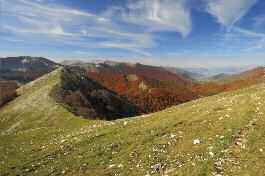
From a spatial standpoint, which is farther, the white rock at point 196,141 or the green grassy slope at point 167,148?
the white rock at point 196,141

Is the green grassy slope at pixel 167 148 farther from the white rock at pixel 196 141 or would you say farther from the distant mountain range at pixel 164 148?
the white rock at pixel 196 141

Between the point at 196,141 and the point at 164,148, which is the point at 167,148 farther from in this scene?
the point at 196,141

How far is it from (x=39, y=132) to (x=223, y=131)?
88.4 feet

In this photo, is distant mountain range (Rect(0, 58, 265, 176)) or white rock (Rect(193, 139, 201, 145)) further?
white rock (Rect(193, 139, 201, 145))

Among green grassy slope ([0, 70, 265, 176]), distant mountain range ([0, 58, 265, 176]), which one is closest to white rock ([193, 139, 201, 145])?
distant mountain range ([0, 58, 265, 176])

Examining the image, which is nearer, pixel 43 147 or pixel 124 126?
pixel 43 147

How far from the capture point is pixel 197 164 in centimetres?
2152

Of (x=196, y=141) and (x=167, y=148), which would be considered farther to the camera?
(x=196, y=141)

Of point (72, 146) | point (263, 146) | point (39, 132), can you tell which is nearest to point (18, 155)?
point (72, 146)

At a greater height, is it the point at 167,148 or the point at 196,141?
the point at 196,141

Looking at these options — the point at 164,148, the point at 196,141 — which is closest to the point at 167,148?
the point at 164,148

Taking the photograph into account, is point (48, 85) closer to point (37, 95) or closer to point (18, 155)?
point (37, 95)

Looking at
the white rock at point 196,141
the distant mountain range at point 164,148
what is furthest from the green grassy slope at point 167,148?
the white rock at point 196,141

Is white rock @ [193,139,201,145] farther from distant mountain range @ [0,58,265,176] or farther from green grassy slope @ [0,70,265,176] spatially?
green grassy slope @ [0,70,265,176]
